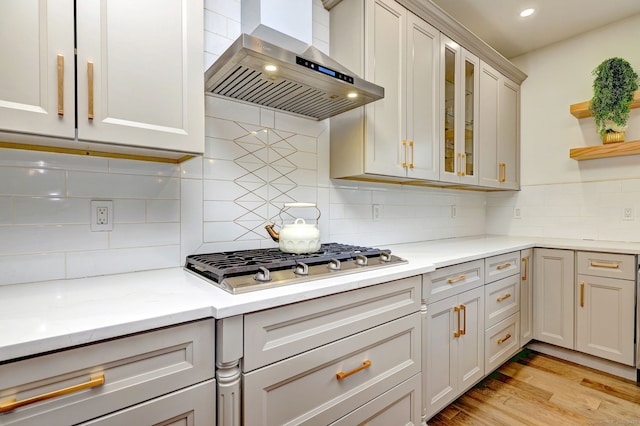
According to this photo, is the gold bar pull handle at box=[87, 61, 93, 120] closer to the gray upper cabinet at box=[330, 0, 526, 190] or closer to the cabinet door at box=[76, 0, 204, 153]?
the cabinet door at box=[76, 0, 204, 153]

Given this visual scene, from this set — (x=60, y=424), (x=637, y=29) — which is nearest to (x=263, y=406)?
(x=60, y=424)

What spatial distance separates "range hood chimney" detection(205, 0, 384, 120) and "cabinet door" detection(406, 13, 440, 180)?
55 cm

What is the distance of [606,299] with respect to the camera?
7.33 ft

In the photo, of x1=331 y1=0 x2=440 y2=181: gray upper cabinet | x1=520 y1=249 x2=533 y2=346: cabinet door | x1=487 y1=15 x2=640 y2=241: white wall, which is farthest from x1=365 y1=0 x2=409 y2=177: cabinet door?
x1=487 y1=15 x2=640 y2=241: white wall

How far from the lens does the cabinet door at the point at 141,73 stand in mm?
978

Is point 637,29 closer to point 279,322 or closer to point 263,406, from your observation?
point 279,322

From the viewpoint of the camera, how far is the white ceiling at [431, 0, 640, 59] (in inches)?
93.3

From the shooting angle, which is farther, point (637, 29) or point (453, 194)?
point (453, 194)

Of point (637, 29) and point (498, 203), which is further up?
point (637, 29)

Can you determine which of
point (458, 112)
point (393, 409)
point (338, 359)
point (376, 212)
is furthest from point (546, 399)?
point (458, 112)

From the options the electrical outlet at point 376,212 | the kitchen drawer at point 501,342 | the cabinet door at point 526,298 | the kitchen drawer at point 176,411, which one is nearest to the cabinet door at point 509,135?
the cabinet door at point 526,298

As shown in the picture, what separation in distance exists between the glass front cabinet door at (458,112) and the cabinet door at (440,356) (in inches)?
38.1

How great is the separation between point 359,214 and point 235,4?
1.38 m

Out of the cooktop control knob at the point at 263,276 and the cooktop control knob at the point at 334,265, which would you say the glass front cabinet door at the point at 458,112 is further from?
the cooktop control knob at the point at 263,276
